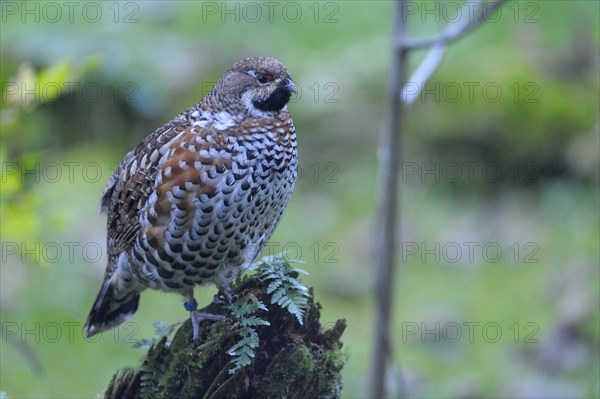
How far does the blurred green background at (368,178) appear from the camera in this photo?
621 centimetres

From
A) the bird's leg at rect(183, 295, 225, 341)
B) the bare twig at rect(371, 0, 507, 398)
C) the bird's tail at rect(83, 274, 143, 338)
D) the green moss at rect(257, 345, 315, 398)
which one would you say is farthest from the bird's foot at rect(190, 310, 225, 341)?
the bare twig at rect(371, 0, 507, 398)

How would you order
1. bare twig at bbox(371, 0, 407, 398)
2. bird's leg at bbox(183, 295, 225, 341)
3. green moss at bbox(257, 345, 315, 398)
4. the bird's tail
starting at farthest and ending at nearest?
the bird's tail
bare twig at bbox(371, 0, 407, 398)
bird's leg at bbox(183, 295, 225, 341)
green moss at bbox(257, 345, 315, 398)

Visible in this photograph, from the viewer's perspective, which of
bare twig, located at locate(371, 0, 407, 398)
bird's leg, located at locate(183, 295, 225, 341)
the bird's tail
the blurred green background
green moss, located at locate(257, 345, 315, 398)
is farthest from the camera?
the blurred green background

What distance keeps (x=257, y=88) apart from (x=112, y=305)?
1.26 metres

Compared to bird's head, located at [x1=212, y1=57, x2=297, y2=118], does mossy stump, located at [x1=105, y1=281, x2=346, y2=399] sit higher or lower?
lower

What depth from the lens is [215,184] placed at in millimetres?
3619

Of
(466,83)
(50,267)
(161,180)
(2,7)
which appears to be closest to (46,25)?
(2,7)

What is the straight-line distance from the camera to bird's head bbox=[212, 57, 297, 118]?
375 centimetres

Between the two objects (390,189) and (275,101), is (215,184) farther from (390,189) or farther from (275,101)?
(390,189)

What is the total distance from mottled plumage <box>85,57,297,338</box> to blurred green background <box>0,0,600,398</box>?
2167mm

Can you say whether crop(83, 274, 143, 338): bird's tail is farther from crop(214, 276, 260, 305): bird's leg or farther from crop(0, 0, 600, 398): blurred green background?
crop(0, 0, 600, 398): blurred green background

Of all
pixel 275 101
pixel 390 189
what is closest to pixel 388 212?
pixel 390 189

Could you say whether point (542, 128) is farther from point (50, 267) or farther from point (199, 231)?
point (199, 231)

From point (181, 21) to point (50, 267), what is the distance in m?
3.45
